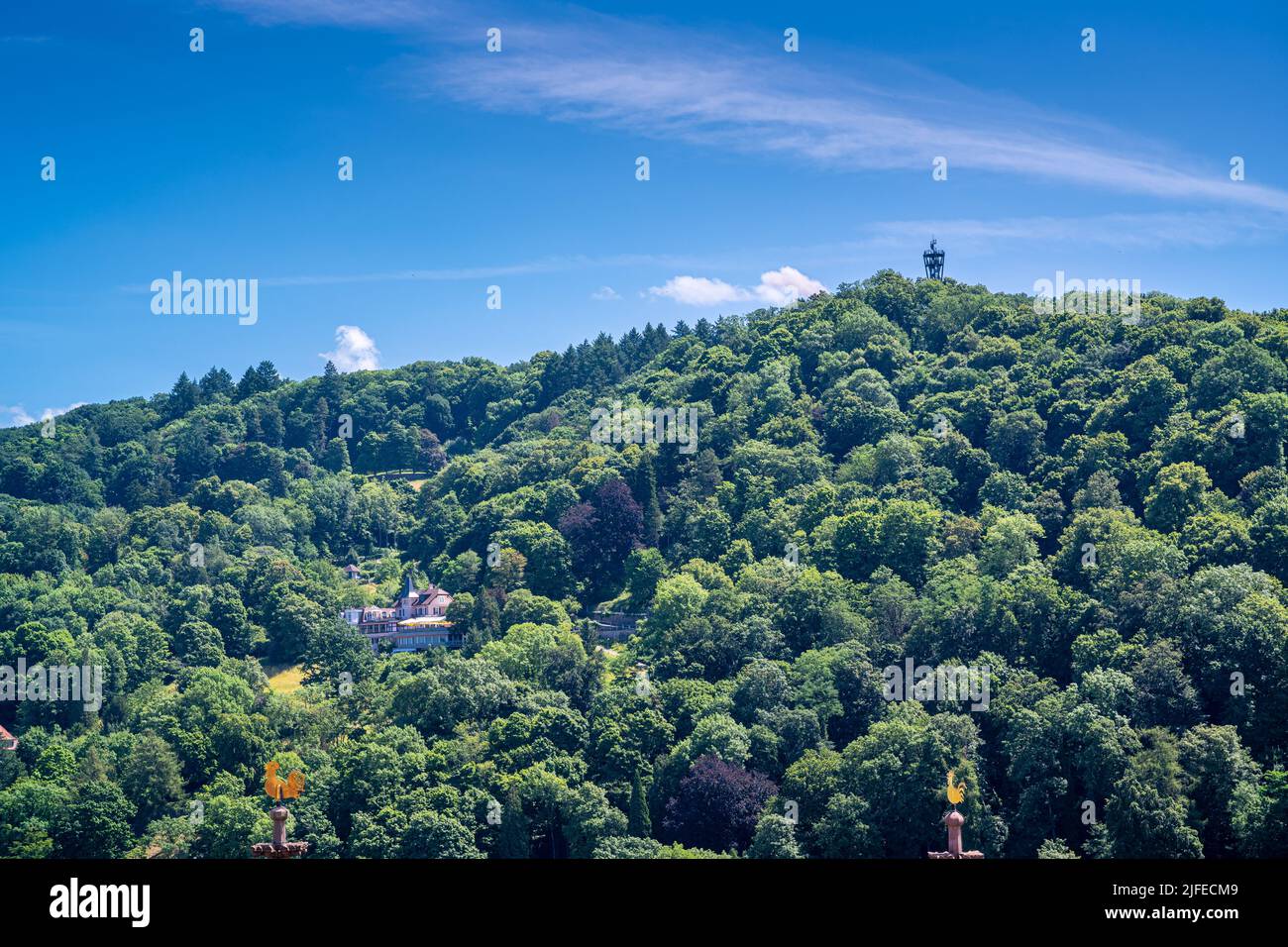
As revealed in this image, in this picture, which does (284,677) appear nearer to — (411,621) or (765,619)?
(411,621)

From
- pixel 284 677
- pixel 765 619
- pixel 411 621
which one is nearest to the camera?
pixel 765 619

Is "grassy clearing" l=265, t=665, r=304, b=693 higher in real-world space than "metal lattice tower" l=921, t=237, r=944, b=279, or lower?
lower

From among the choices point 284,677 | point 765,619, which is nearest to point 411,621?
point 284,677

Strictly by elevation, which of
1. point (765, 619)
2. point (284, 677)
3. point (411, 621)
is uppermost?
point (765, 619)

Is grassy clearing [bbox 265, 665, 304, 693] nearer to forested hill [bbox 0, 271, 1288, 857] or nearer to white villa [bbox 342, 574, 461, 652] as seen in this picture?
A: forested hill [bbox 0, 271, 1288, 857]

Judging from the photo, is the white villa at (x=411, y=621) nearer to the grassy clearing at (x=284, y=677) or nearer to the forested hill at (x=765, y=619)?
the forested hill at (x=765, y=619)

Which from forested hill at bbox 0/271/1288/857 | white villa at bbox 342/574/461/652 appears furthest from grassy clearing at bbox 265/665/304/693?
white villa at bbox 342/574/461/652

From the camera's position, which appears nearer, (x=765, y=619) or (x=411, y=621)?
(x=765, y=619)
